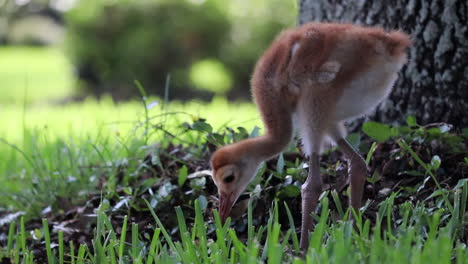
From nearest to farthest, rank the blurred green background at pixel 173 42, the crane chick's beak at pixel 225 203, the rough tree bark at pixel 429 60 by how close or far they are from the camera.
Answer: the crane chick's beak at pixel 225 203 → the rough tree bark at pixel 429 60 → the blurred green background at pixel 173 42

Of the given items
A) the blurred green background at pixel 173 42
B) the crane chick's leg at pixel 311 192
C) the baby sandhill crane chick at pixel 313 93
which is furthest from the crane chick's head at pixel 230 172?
the blurred green background at pixel 173 42

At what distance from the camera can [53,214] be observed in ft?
12.5

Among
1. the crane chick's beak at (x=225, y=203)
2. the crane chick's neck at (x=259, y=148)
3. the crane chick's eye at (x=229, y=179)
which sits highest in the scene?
the crane chick's neck at (x=259, y=148)

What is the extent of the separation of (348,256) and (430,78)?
5.90 ft

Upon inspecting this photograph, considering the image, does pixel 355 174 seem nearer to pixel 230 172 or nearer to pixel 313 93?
pixel 313 93

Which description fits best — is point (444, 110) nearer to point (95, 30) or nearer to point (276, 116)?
point (276, 116)

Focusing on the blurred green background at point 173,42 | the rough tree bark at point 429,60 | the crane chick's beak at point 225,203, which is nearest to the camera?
the crane chick's beak at point 225,203

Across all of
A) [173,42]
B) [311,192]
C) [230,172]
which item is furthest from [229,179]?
[173,42]

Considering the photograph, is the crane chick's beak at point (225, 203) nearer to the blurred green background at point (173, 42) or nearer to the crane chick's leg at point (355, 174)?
the crane chick's leg at point (355, 174)

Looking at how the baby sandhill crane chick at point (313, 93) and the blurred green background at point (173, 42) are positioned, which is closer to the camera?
the baby sandhill crane chick at point (313, 93)

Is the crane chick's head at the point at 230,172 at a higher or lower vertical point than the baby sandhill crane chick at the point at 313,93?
lower

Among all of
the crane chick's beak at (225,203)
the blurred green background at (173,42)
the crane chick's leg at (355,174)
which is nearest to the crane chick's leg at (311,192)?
the crane chick's leg at (355,174)

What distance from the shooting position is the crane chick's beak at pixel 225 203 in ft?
9.32

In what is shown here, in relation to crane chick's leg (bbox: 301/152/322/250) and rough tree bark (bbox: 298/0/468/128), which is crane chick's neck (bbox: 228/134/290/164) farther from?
rough tree bark (bbox: 298/0/468/128)
